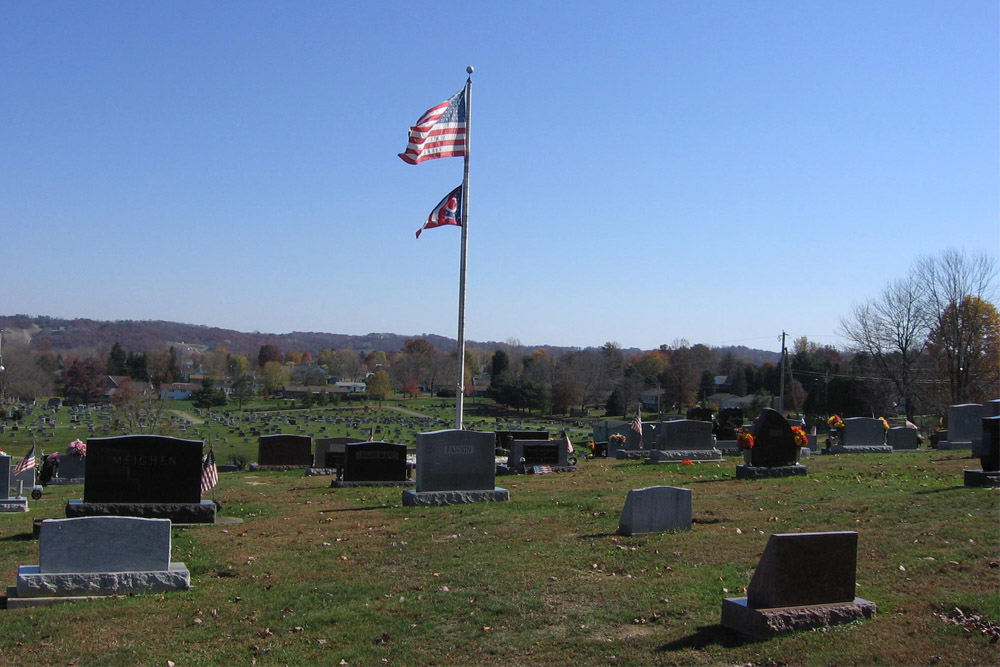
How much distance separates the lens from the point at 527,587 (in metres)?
8.96

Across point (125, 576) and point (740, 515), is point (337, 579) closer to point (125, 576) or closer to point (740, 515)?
point (125, 576)

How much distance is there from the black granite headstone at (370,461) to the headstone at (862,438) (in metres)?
14.8

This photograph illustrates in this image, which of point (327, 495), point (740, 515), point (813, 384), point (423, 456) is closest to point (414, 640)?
point (740, 515)

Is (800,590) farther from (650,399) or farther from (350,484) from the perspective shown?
(650,399)

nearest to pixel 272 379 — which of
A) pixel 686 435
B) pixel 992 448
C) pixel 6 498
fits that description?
pixel 686 435

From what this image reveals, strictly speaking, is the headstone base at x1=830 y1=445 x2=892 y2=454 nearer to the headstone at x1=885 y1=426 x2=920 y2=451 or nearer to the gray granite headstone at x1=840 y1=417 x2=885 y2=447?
the gray granite headstone at x1=840 y1=417 x2=885 y2=447

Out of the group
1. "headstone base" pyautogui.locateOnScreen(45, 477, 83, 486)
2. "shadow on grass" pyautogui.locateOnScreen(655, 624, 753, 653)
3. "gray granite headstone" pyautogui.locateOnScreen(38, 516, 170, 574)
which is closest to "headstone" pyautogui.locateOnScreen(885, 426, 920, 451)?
"shadow on grass" pyautogui.locateOnScreen(655, 624, 753, 653)

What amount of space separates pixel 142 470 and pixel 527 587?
712cm

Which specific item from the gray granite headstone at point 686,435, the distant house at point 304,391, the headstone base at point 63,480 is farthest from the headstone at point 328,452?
the distant house at point 304,391

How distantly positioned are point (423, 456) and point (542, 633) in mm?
8322

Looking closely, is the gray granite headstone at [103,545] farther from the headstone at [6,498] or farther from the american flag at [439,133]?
the american flag at [439,133]

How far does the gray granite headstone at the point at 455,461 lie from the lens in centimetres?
1567

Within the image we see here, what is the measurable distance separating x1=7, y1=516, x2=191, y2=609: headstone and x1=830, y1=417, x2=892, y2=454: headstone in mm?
22610

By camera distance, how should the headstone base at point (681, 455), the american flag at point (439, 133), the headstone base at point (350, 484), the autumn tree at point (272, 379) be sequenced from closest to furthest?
the headstone base at point (350, 484), the american flag at point (439, 133), the headstone base at point (681, 455), the autumn tree at point (272, 379)
